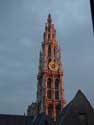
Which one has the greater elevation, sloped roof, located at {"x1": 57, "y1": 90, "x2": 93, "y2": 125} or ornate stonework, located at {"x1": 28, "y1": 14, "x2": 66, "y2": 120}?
ornate stonework, located at {"x1": 28, "y1": 14, "x2": 66, "y2": 120}

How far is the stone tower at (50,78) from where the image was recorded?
4075 inches

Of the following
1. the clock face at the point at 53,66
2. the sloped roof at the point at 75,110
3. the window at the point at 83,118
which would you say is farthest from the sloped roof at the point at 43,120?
the clock face at the point at 53,66

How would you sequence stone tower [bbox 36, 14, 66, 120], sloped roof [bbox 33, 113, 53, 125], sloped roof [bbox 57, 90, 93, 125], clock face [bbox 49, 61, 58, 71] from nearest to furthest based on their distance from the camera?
sloped roof [bbox 57, 90, 93, 125], sloped roof [bbox 33, 113, 53, 125], stone tower [bbox 36, 14, 66, 120], clock face [bbox 49, 61, 58, 71]

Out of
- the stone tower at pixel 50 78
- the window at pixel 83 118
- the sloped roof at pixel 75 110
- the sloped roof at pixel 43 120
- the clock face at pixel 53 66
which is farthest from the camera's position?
the clock face at pixel 53 66

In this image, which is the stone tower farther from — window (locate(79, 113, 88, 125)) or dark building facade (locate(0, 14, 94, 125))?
window (locate(79, 113, 88, 125))

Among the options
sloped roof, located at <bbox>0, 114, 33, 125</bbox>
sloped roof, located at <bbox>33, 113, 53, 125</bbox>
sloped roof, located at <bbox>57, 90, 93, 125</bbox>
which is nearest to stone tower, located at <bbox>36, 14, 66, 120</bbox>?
sloped roof, located at <bbox>0, 114, 33, 125</bbox>

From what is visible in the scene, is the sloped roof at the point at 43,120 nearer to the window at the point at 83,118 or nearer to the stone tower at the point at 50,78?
the window at the point at 83,118

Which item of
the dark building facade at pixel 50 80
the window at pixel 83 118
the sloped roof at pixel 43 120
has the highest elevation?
the dark building facade at pixel 50 80

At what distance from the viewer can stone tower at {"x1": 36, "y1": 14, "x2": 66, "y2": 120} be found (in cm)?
10350

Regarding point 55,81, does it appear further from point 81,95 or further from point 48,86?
point 81,95

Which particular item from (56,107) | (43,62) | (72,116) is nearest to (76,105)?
(72,116)

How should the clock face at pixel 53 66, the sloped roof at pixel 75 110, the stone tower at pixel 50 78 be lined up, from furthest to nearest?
the clock face at pixel 53 66 → the stone tower at pixel 50 78 → the sloped roof at pixel 75 110

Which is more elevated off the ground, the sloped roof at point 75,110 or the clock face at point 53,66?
the clock face at point 53,66

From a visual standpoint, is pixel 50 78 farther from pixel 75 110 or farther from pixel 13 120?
pixel 75 110
